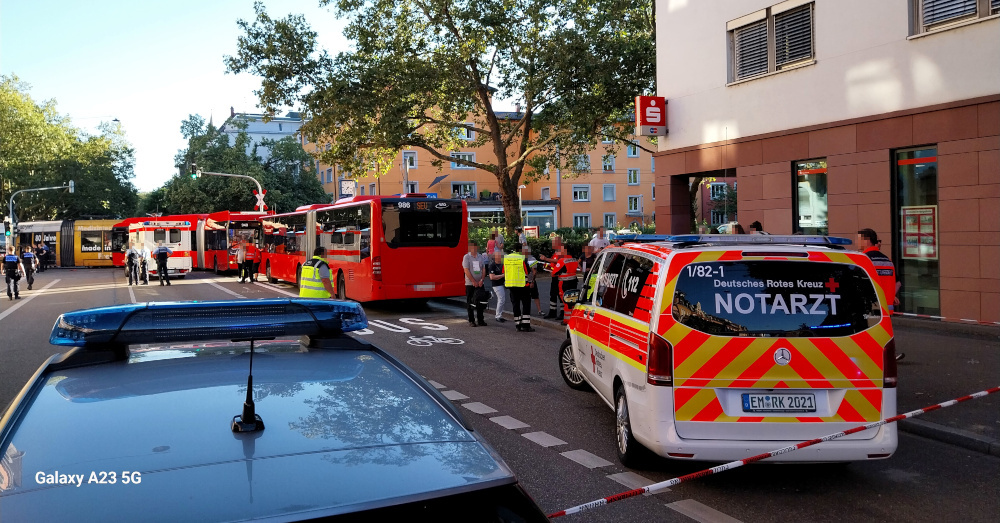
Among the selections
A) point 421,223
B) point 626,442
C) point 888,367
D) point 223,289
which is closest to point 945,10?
point 888,367

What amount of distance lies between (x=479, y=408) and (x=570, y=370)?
149 cm

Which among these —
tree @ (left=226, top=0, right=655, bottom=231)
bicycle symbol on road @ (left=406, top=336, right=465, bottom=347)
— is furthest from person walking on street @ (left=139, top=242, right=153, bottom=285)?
bicycle symbol on road @ (left=406, top=336, right=465, bottom=347)

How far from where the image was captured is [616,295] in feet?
22.9

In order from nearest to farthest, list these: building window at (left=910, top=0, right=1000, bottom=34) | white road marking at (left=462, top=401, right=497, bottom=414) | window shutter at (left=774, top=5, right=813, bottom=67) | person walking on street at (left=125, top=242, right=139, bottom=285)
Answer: white road marking at (left=462, top=401, right=497, bottom=414)
building window at (left=910, top=0, right=1000, bottom=34)
window shutter at (left=774, top=5, right=813, bottom=67)
person walking on street at (left=125, top=242, right=139, bottom=285)

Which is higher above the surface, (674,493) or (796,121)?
(796,121)

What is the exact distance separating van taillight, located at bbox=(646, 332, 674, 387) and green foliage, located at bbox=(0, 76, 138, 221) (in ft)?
239

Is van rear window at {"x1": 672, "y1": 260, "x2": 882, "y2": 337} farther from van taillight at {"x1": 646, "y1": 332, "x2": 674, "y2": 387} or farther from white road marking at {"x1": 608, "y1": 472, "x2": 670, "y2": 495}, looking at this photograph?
white road marking at {"x1": 608, "y1": 472, "x2": 670, "y2": 495}

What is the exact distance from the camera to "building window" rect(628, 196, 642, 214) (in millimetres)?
67125

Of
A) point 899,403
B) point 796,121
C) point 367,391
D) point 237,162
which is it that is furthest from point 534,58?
point 237,162

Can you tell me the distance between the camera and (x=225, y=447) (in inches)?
77.2

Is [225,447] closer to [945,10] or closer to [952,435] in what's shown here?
[952,435]

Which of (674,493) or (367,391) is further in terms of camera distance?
(674,493)

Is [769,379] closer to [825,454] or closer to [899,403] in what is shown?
[825,454]

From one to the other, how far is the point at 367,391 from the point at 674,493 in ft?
12.2
